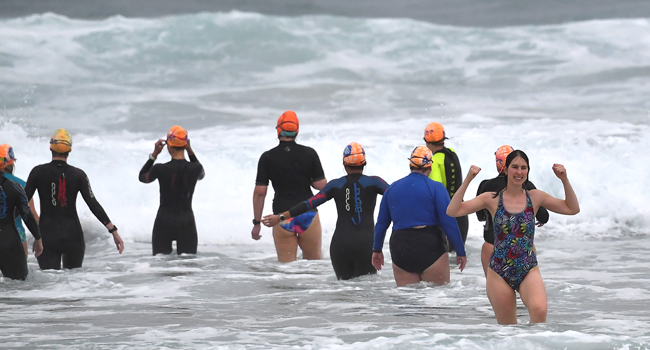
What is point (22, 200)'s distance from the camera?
771 centimetres

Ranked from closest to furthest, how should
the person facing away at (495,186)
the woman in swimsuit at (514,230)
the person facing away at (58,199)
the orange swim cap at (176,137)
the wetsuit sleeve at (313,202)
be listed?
→ the woman in swimsuit at (514,230)
the person facing away at (495,186)
the wetsuit sleeve at (313,202)
the person facing away at (58,199)
the orange swim cap at (176,137)

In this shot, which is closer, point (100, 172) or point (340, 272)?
point (340, 272)

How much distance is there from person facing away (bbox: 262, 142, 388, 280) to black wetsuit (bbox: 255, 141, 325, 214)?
1.13m

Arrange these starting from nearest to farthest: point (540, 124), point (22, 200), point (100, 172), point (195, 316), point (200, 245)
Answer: point (195, 316) → point (22, 200) → point (200, 245) → point (100, 172) → point (540, 124)

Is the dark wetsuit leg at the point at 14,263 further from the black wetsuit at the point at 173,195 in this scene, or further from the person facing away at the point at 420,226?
the person facing away at the point at 420,226

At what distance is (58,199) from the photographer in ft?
28.8

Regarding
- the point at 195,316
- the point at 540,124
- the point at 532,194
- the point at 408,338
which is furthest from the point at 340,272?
the point at 540,124

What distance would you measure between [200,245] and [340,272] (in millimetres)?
6905

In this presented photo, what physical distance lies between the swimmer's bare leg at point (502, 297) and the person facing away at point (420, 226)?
164cm

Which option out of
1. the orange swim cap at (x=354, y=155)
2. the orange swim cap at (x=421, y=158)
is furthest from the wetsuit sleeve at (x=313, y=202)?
the orange swim cap at (x=421, y=158)

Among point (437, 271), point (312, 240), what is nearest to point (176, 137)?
point (312, 240)

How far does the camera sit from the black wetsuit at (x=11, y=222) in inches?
301

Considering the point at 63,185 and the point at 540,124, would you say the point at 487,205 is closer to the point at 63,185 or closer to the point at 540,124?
the point at 63,185

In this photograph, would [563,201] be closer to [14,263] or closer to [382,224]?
[382,224]
